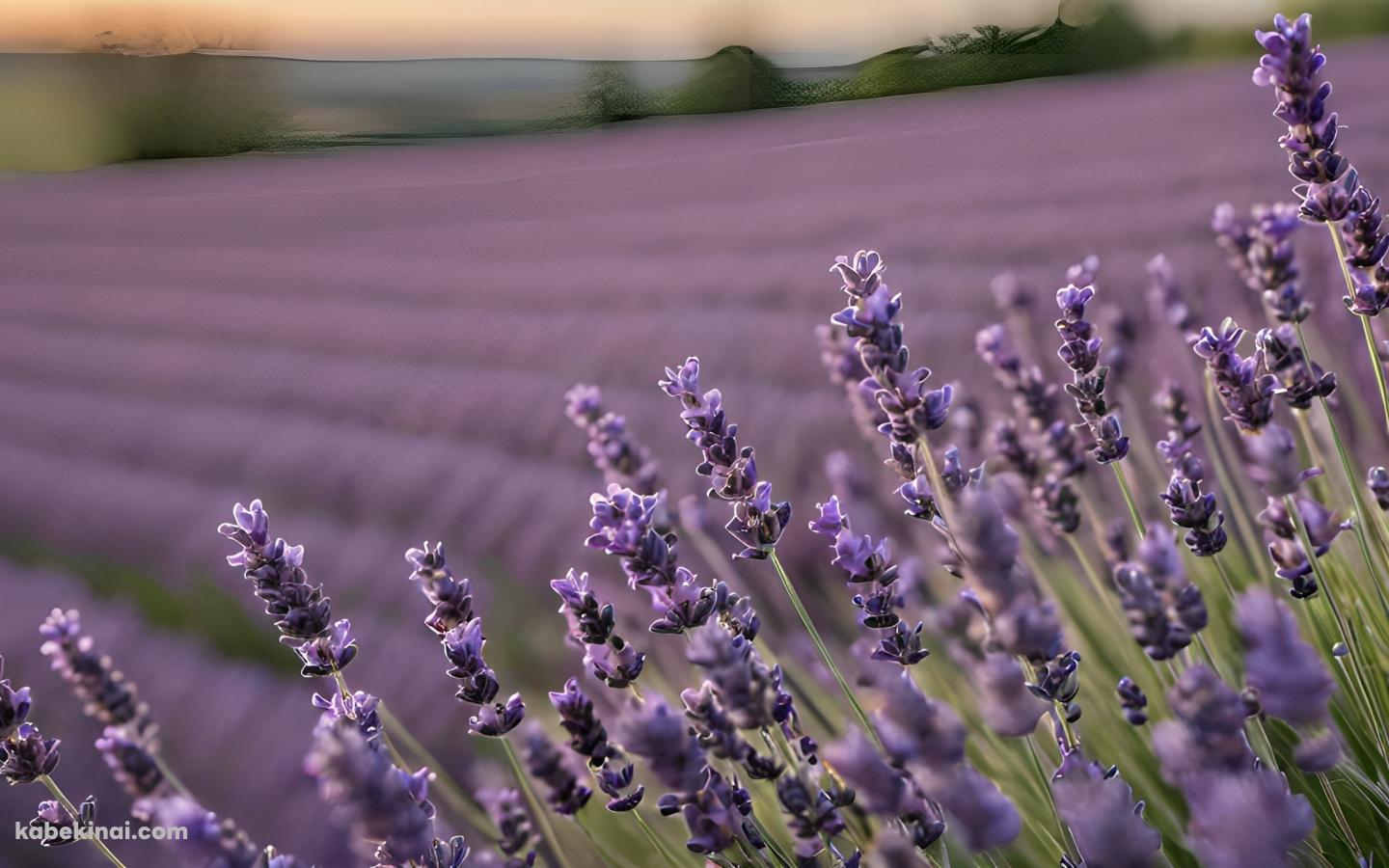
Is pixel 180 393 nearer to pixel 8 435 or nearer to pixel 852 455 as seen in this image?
pixel 8 435

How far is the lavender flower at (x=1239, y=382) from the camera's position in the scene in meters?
0.56

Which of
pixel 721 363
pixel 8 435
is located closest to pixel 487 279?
pixel 8 435

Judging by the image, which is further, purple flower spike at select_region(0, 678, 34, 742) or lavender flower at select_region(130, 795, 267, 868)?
purple flower spike at select_region(0, 678, 34, 742)

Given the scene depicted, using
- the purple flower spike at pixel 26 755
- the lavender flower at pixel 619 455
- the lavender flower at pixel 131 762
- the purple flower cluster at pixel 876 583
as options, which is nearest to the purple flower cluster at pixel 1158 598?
the purple flower cluster at pixel 876 583

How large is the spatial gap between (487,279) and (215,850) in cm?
248

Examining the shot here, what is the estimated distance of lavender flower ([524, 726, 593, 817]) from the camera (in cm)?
54

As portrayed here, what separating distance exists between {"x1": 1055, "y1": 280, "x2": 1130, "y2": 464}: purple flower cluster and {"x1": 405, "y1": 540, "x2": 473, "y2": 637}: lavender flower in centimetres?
37

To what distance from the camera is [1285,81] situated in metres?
0.59

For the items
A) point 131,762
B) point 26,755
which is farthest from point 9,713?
point 131,762

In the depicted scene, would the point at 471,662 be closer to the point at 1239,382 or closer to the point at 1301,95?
the point at 1239,382

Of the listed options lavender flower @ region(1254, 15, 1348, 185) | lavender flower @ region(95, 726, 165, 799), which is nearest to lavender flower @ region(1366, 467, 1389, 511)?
lavender flower @ region(1254, 15, 1348, 185)

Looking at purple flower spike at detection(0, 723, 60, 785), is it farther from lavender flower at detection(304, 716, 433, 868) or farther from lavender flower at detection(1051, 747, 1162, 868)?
lavender flower at detection(1051, 747, 1162, 868)

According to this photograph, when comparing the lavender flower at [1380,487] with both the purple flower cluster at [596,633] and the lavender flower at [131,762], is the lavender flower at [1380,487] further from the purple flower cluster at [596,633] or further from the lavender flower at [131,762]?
the lavender flower at [131,762]

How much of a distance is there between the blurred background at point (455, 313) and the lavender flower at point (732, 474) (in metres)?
0.31
